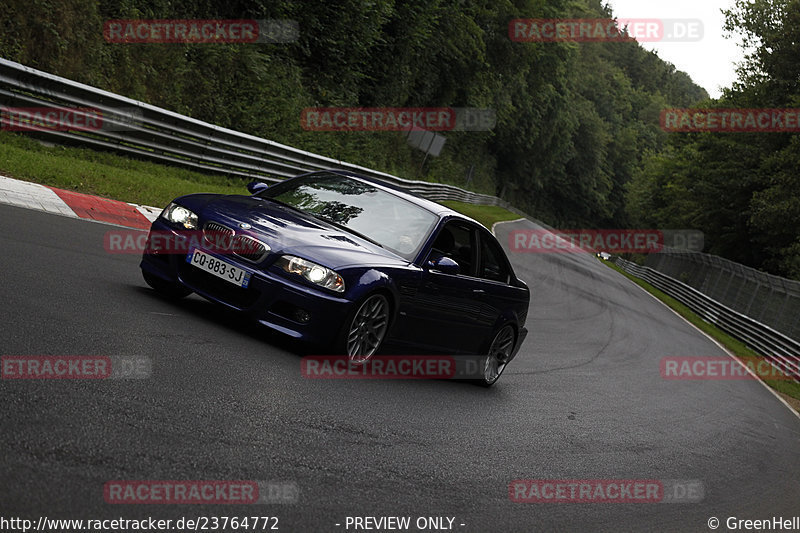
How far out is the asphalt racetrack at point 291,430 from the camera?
A: 3.84 metres

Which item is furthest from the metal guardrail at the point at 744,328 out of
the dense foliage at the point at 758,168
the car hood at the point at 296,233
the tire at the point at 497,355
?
the car hood at the point at 296,233

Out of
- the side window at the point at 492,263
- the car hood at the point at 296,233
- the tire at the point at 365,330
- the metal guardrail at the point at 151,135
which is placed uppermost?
the metal guardrail at the point at 151,135

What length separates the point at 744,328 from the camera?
94.4ft

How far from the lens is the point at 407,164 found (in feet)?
152

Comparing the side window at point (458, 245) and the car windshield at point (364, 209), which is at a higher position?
the car windshield at point (364, 209)

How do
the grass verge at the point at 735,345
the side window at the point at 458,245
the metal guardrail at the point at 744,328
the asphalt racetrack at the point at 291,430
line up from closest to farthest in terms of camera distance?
1. the asphalt racetrack at the point at 291,430
2. the side window at the point at 458,245
3. the grass verge at the point at 735,345
4. the metal guardrail at the point at 744,328

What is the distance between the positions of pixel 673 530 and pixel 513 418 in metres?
2.24

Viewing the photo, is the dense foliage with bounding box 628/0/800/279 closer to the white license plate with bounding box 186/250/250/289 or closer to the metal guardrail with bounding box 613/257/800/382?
the metal guardrail with bounding box 613/257/800/382

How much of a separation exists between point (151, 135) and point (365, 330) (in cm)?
1124

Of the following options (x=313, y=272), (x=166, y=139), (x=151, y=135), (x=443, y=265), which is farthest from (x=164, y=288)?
(x=166, y=139)

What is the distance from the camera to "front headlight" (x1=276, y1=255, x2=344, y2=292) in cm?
649

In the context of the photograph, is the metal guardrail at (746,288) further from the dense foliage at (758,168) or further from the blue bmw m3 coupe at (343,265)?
the blue bmw m3 coupe at (343,265)

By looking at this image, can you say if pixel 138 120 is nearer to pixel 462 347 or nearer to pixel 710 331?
pixel 462 347

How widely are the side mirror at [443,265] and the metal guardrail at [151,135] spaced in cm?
345
